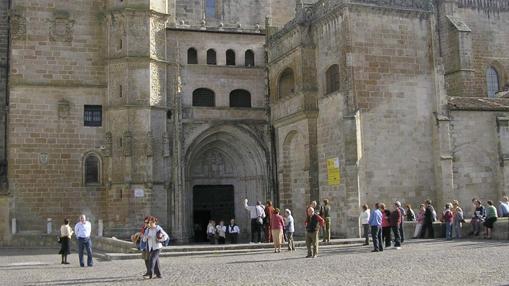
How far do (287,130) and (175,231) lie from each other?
6912 millimetres

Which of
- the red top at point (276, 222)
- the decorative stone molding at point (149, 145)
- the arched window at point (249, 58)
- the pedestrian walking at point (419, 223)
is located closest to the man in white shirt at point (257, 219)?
the red top at point (276, 222)

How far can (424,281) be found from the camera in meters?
12.2

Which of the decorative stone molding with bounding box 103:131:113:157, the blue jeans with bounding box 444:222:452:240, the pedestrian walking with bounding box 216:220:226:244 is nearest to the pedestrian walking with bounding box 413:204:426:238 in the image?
the blue jeans with bounding box 444:222:452:240

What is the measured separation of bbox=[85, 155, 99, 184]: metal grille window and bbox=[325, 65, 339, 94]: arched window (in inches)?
437

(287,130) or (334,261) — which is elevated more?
(287,130)

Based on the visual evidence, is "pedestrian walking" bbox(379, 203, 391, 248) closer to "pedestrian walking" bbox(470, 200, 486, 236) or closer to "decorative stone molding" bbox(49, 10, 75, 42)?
"pedestrian walking" bbox(470, 200, 486, 236)

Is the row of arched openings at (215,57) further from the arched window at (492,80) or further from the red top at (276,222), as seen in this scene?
the arched window at (492,80)

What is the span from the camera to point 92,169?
29734 millimetres

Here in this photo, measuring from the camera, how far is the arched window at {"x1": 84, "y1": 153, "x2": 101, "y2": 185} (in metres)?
29.6

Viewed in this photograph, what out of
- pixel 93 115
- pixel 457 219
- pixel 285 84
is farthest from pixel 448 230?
pixel 93 115

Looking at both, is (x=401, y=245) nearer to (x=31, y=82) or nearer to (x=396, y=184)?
(x=396, y=184)

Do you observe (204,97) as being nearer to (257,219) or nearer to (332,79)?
(332,79)

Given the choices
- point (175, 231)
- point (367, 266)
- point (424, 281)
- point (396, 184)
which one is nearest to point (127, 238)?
point (175, 231)

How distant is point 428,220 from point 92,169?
1524 cm
